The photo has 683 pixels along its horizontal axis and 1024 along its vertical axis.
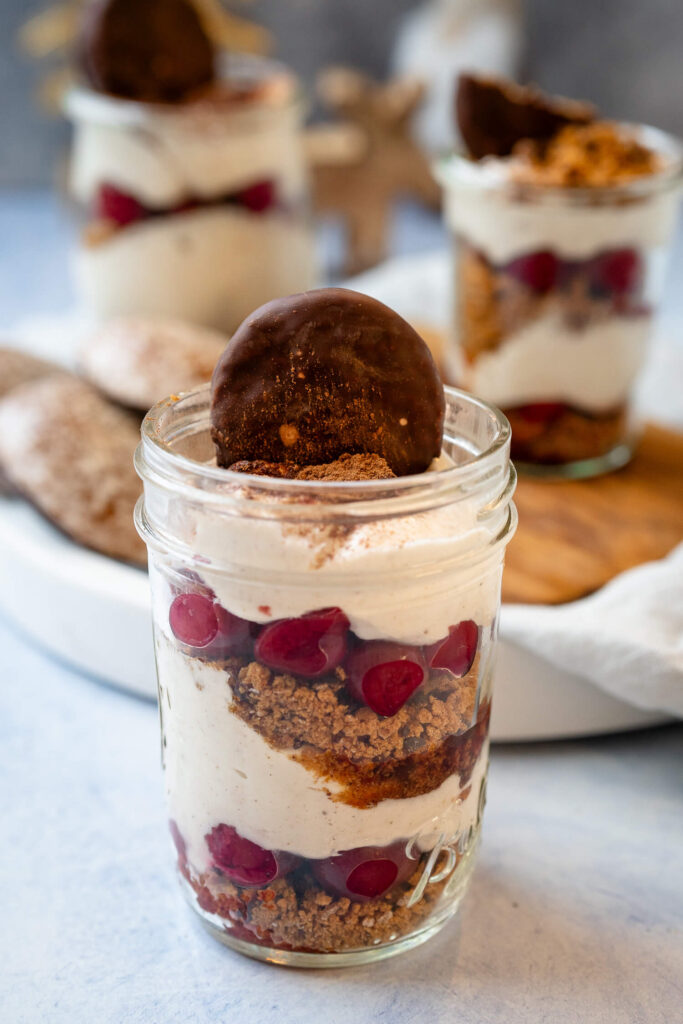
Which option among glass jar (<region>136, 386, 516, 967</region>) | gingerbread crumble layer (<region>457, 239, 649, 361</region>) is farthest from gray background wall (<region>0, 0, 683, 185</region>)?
glass jar (<region>136, 386, 516, 967</region>)

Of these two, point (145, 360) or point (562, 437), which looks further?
point (562, 437)

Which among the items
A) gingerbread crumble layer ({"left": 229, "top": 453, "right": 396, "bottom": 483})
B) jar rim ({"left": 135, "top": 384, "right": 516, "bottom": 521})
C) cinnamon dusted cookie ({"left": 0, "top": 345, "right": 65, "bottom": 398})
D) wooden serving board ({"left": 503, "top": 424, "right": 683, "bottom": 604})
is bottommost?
wooden serving board ({"left": 503, "top": 424, "right": 683, "bottom": 604})

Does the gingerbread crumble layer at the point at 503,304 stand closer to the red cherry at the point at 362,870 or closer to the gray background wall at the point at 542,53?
the red cherry at the point at 362,870

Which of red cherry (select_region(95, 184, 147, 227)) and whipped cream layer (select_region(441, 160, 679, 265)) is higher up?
whipped cream layer (select_region(441, 160, 679, 265))

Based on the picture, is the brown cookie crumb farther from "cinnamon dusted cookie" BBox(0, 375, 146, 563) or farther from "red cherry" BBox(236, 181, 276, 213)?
"red cherry" BBox(236, 181, 276, 213)

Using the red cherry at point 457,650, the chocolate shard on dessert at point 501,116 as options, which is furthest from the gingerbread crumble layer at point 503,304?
the red cherry at point 457,650

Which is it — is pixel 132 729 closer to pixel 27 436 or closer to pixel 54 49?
pixel 27 436

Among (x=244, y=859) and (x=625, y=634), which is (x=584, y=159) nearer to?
(x=625, y=634)

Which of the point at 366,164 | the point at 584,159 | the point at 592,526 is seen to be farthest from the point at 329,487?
the point at 366,164
